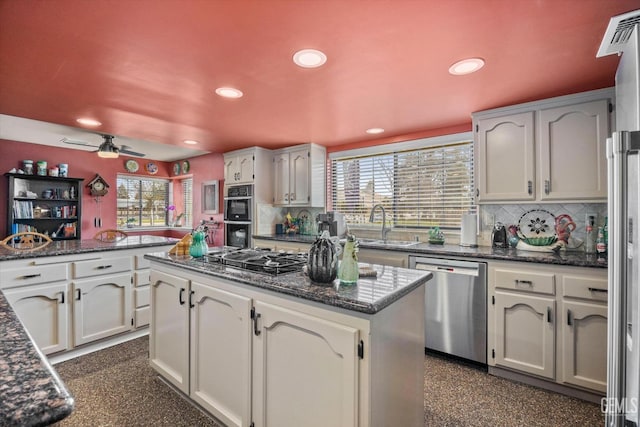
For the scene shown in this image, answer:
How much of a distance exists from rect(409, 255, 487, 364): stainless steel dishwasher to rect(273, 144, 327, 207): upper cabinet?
71.9 inches

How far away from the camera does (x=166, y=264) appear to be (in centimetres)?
209

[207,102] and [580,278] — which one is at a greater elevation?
[207,102]

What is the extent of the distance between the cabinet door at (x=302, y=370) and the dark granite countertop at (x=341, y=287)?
10 cm

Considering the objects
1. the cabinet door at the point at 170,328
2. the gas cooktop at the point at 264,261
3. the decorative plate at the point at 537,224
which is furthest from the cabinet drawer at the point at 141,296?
the decorative plate at the point at 537,224

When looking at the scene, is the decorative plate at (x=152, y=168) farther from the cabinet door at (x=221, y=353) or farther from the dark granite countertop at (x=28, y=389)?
the dark granite countertop at (x=28, y=389)

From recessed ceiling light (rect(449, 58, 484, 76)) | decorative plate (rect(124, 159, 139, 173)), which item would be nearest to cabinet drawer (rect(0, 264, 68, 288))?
recessed ceiling light (rect(449, 58, 484, 76))

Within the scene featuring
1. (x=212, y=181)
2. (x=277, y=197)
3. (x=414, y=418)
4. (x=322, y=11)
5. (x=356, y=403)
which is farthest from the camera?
(x=212, y=181)

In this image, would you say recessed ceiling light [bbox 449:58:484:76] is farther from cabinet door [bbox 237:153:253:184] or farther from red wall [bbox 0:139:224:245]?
red wall [bbox 0:139:224:245]

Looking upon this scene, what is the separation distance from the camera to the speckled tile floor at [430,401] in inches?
72.7

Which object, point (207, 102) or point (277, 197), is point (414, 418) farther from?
point (277, 197)

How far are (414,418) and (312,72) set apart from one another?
2.11m

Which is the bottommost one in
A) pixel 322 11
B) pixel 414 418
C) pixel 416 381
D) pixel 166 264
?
pixel 414 418

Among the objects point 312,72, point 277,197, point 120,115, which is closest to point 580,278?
point 312,72

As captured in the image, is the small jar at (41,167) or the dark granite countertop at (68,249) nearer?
the dark granite countertop at (68,249)
